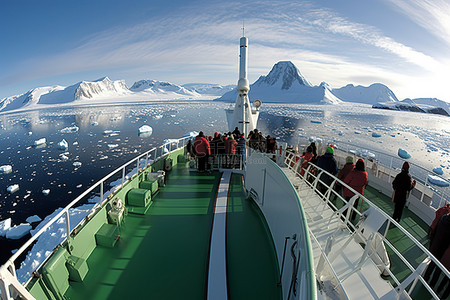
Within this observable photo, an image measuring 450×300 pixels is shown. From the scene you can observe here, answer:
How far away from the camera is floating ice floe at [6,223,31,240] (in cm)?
1002

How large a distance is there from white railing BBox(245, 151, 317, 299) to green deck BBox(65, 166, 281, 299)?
34 centimetres

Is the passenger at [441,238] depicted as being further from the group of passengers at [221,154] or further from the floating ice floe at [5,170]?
the floating ice floe at [5,170]

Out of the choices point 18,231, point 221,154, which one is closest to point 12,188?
point 18,231

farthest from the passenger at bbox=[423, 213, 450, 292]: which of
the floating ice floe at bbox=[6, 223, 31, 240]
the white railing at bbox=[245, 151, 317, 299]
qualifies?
the floating ice floe at bbox=[6, 223, 31, 240]

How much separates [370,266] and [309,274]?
1.64 m

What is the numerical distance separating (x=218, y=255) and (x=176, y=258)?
74cm

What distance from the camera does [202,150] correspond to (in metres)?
7.31

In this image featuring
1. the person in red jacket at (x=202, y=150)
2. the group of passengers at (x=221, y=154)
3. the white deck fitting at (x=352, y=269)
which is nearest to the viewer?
the white deck fitting at (x=352, y=269)

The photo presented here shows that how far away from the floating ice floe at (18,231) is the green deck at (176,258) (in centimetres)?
940

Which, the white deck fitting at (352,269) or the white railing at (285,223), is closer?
the white railing at (285,223)

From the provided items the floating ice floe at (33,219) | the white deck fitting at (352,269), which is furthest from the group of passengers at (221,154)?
the floating ice floe at (33,219)

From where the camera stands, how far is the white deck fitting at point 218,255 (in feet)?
10.4

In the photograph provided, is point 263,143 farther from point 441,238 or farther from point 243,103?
point 441,238

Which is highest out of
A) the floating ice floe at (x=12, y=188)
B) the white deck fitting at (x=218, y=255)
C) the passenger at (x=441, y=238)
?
the passenger at (x=441, y=238)
